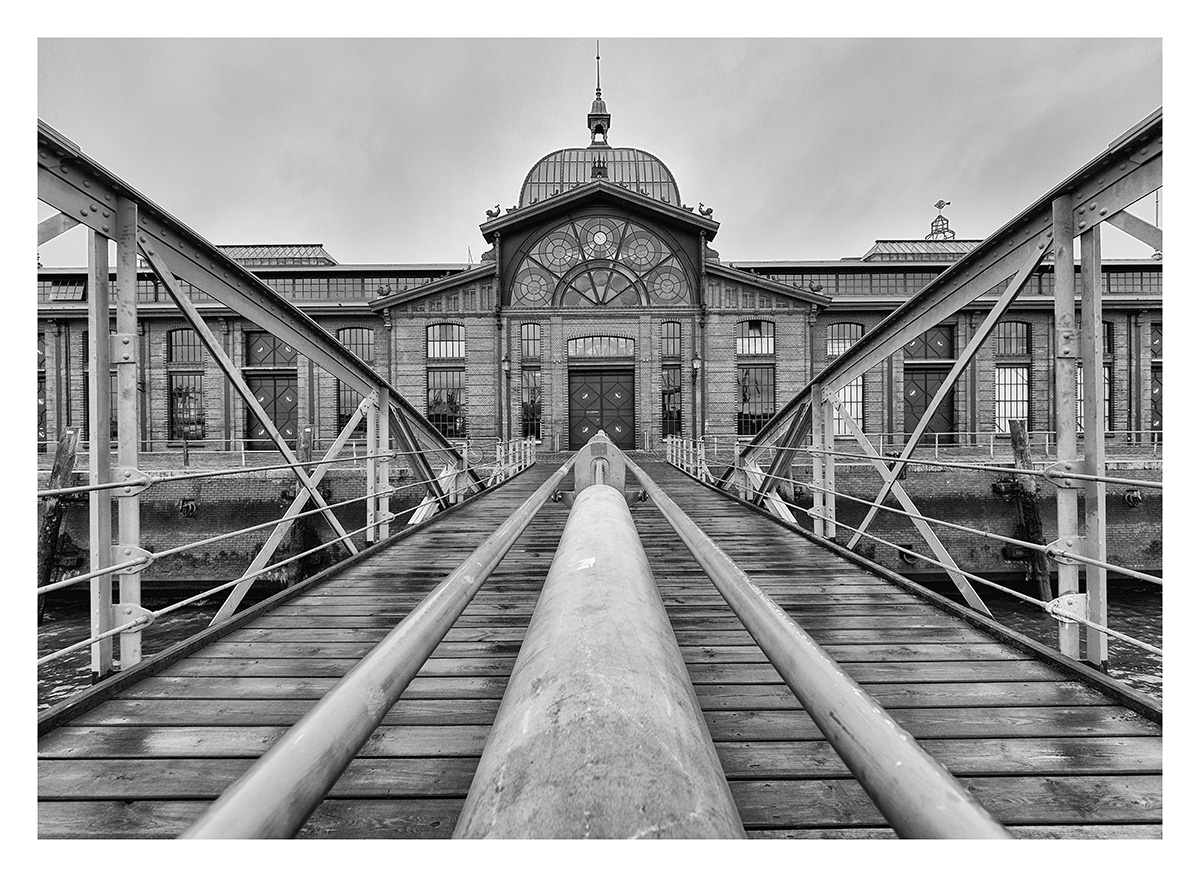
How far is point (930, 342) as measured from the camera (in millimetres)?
23859

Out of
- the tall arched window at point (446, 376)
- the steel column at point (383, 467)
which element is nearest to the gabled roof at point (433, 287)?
the tall arched window at point (446, 376)

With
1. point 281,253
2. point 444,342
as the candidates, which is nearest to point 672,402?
point 444,342

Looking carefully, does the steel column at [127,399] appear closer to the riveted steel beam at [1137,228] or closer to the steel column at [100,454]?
the steel column at [100,454]

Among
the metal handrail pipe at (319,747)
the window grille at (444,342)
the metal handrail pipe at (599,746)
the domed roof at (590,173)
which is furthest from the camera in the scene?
the domed roof at (590,173)

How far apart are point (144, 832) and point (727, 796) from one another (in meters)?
1.81

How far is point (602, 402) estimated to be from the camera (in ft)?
74.2

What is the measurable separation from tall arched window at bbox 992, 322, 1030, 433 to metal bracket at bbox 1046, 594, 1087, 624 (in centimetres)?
2487

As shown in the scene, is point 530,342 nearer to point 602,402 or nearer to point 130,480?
point 602,402

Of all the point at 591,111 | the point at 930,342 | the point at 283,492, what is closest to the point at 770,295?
the point at 930,342

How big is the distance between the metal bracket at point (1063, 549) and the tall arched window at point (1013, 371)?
24.8 meters

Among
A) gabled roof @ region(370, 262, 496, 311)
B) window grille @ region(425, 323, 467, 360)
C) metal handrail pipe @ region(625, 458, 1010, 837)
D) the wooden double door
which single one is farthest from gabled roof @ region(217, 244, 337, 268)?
metal handrail pipe @ region(625, 458, 1010, 837)

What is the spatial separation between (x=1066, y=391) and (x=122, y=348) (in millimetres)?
4857

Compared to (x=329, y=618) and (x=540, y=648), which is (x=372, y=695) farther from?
(x=329, y=618)

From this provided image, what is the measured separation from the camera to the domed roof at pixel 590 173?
27.9 meters
